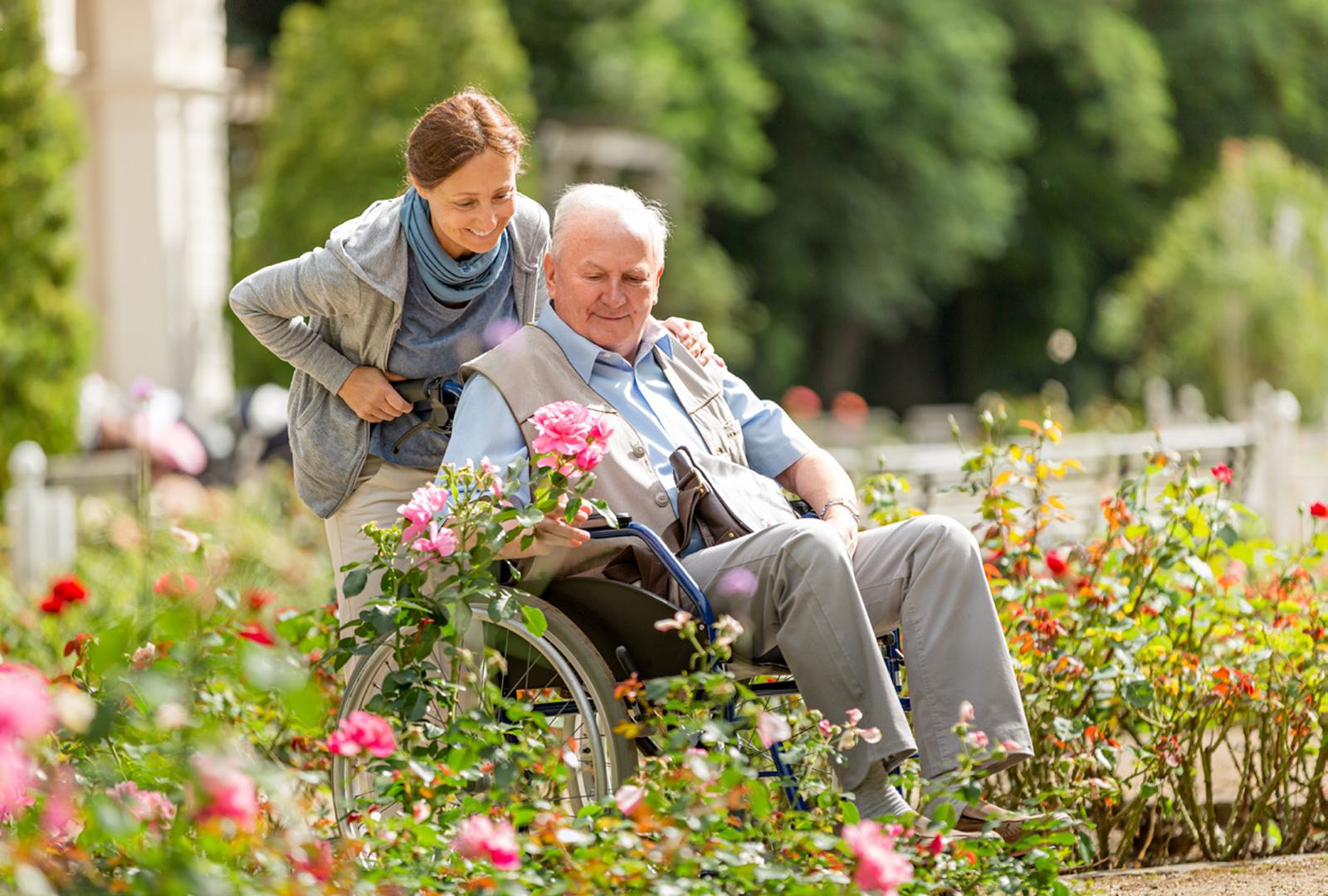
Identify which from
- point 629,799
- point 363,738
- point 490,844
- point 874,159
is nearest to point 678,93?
point 874,159

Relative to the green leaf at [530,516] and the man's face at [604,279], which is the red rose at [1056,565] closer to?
the man's face at [604,279]

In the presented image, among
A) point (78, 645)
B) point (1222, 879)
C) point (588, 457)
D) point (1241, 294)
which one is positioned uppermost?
point (1241, 294)

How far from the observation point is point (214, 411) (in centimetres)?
1634

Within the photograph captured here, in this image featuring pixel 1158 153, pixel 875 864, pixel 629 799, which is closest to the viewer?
pixel 875 864

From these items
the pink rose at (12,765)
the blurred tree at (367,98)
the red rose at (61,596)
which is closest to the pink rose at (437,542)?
the pink rose at (12,765)

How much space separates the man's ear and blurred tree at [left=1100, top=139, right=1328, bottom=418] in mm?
13643

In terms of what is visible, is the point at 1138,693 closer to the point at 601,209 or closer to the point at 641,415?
the point at 641,415

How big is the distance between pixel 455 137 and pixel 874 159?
22448 mm

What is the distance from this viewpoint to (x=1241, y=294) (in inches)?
678

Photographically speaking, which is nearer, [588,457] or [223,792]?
[223,792]

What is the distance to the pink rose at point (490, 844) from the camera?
6.33 ft

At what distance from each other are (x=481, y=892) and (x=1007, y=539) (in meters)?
1.76

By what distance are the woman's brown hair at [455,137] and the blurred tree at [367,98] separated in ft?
45.5

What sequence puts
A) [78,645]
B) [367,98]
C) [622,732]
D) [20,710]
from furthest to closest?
[367,98] < [78,645] < [622,732] < [20,710]
